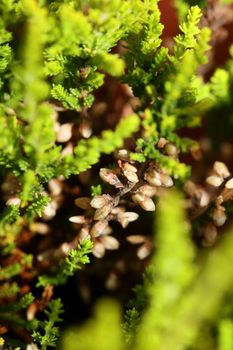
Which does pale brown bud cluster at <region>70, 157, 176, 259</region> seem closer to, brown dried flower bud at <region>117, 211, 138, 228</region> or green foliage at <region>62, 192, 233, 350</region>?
brown dried flower bud at <region>117, 211, 138, 228</region>

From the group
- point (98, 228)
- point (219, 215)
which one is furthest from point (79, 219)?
point (219, 215)

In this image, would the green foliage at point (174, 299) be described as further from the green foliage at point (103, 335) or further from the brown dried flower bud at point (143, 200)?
the brown dried flower bud at point (143, 200)

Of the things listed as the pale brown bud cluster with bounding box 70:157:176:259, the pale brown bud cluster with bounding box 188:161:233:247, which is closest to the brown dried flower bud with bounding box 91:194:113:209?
the pale brown bud cluster with bounding box 70:157:176:259

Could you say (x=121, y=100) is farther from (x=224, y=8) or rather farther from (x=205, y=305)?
(x=205, y=305)

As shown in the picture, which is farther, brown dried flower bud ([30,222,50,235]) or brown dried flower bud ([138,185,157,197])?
brown dried flower bud ([30,222,50,235])

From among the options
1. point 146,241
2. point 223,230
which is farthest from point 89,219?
point 223,230

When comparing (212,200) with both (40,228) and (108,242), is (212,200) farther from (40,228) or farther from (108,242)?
(40,228)

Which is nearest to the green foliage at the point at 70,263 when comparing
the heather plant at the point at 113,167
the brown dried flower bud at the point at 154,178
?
the heather plant at the point at 113,167

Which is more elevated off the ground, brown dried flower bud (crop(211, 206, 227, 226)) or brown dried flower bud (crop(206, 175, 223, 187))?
brown dried flower bud (crop(206, 175, 223, 187))
